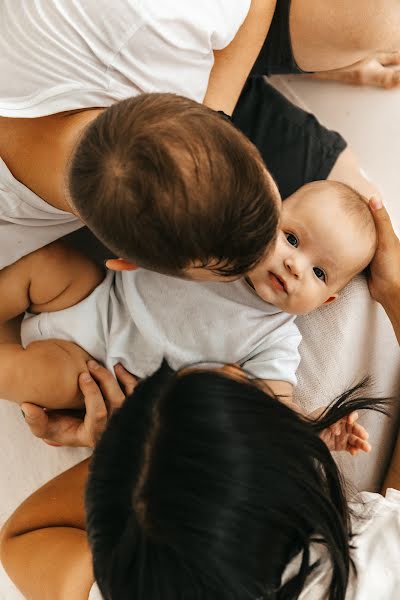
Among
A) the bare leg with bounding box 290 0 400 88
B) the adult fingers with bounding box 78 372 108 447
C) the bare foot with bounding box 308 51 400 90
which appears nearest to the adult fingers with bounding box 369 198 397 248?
the bare leg with bounding box 290 0 400 88

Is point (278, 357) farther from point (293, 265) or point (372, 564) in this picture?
point (372, 564)

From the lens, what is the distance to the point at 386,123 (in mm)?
1157

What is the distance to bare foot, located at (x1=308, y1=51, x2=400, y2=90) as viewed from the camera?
1131 mm

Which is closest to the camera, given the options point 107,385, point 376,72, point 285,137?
point 107,385

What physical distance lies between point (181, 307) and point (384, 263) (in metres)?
0.31

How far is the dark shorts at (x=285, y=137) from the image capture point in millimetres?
1002

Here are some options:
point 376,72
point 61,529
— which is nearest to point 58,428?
point 61,529

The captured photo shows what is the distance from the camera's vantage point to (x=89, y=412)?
0.88 meters

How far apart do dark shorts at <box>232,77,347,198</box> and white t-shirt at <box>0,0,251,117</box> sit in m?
0.28

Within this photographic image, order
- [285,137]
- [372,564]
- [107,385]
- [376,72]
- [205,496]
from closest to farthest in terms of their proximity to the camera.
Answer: [205,496] < [372,564] < [107,385] < [285,137] < [376,72]

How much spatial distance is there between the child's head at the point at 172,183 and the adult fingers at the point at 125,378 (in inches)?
13.8

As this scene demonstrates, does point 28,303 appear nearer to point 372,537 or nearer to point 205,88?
point 205,88

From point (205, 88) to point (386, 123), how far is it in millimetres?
475

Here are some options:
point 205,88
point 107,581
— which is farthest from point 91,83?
point 107,581
